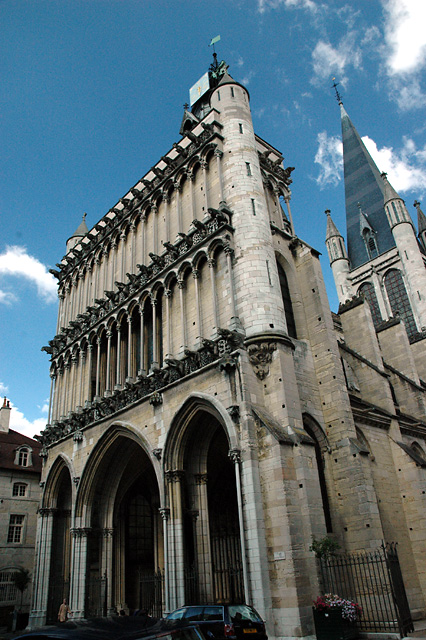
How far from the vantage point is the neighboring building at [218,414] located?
1359 cm

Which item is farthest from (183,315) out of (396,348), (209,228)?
(396,348)

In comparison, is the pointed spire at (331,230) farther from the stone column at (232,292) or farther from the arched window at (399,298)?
the stone column at (232,292)

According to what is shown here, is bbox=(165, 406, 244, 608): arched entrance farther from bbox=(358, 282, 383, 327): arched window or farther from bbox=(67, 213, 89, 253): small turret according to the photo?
bbox=(358, 282, 383, 327): arched window

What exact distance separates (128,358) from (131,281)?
3.46 metres

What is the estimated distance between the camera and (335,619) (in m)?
10.8

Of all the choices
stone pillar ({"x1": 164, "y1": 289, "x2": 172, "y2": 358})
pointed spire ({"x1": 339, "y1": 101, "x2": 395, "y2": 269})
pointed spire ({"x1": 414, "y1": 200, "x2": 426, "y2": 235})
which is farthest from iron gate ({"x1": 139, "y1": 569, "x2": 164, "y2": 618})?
pointed spire ({"x1": 414, "y1": 200, "x2": 426, "y2": 235})

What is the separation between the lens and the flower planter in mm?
10750

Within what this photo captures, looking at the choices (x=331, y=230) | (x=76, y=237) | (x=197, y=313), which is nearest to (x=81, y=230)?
(x=76, y=237)

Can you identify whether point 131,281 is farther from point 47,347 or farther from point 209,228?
point 47,347

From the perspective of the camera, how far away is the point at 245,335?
15.5 meters

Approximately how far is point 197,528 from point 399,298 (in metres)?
37.0

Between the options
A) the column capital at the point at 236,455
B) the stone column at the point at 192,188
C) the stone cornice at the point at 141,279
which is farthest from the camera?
the stone column at the point at 192,188

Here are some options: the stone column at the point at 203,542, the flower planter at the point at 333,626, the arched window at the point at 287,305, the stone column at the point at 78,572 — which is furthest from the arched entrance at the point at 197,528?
the stone column at the point at 78,572

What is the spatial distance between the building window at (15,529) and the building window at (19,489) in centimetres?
116
